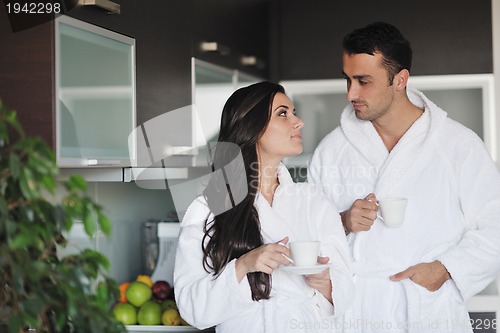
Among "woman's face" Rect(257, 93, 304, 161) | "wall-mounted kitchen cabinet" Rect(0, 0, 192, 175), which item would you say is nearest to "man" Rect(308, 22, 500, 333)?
"woman's face" Rect(257, 93, 304, 161)

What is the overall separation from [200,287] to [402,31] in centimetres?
215

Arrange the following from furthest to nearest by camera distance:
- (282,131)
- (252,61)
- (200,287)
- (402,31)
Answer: (402,31) < (252,61) < (282,131) < (200,287)

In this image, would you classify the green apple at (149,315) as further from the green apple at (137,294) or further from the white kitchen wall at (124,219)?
the white kitchen wall at (124,219)

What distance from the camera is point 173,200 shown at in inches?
139

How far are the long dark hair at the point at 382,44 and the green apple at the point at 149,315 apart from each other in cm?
110

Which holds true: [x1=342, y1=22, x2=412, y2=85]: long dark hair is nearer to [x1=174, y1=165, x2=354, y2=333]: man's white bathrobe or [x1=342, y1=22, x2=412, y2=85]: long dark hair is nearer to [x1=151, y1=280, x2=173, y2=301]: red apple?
[x1=174, y1=165, x2=354, y2=333]: man's white bathrobe

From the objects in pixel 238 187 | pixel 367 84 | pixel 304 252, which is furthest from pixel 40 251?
pixel 367 84

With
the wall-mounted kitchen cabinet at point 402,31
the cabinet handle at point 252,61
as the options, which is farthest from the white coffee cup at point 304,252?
the wall-mounted kitchen cabinet at point 402,31

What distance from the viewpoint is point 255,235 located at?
7.13 ft

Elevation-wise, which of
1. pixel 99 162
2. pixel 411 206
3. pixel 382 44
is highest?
pixel 382 44

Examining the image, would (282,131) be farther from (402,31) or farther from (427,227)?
(402,31)

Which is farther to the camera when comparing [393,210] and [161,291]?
[161,291]

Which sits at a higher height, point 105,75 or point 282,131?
point 105,75

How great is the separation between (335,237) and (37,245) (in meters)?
1.08
